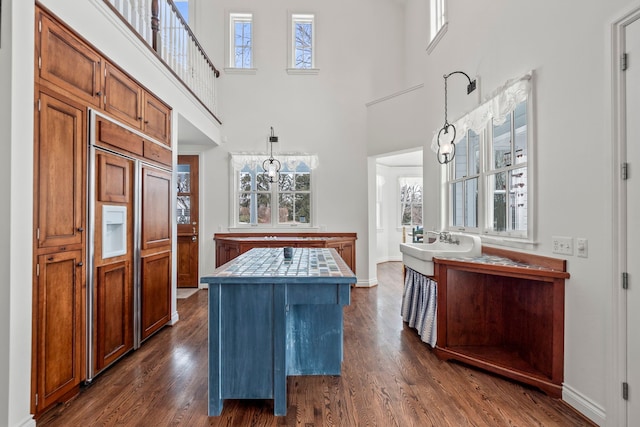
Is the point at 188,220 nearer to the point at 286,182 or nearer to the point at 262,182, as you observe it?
the point at 262,182

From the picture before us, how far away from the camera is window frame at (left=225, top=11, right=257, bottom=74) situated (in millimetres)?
5652

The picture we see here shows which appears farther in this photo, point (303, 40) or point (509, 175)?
point (303, 40)

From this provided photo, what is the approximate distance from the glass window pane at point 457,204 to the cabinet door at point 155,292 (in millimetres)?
3305

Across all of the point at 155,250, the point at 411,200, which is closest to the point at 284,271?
the point at 155,250

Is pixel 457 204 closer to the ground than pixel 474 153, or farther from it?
closer to the ground

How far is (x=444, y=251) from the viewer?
9.52ft

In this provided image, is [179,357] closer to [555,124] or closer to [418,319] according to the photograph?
[418,319]

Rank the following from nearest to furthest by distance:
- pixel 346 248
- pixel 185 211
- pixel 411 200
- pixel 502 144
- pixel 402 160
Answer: pixel 502 144 → pixel 346 248 → pixel 185 211 → pixel 402 160 → pixel 411 200

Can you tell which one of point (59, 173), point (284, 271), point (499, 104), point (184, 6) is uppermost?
point (184, 6)

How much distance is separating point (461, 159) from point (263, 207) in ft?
11.0

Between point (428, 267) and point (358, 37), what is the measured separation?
4.56 m

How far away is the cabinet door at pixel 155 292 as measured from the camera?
3.07 metres

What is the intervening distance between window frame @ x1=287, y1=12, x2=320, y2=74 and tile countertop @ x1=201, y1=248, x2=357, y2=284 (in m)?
4.07

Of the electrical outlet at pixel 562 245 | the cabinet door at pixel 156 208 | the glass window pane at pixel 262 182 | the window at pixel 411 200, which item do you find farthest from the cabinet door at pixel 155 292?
the window at pixel 411 200
